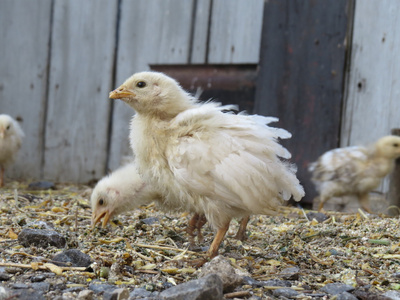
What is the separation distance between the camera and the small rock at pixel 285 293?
8.13 ft

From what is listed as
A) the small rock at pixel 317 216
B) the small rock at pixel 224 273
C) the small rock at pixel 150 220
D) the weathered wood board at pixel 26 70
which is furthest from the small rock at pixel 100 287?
the weathered wood board at pixel 26 70

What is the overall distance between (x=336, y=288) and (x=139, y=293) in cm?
89

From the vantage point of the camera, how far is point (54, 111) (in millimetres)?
6414

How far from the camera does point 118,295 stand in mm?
2260

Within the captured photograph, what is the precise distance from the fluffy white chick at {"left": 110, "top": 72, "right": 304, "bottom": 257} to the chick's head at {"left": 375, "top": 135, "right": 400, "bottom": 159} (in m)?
1.80

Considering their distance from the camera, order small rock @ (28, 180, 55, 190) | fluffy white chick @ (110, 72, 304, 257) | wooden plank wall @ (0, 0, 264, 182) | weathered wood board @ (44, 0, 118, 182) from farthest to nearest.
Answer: weathered wood board @ (44, 0, 118, 182), small rock @ (28, 180, 55, 190), wooden plank wall @ (0, 0, 264, 182), fluffy white chick @ (110, 72, 304, 257)

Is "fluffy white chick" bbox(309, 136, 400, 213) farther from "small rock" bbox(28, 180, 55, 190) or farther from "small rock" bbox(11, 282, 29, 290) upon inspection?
"small rock" bbox(11, 282, 29, 290)

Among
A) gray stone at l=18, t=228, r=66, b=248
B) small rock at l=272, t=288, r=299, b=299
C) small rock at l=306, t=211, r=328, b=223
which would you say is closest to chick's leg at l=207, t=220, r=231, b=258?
small rock at l=272, t=288, r=299, b=299

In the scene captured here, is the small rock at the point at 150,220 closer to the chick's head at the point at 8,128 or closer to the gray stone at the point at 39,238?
the gray stone at the point at 39,238

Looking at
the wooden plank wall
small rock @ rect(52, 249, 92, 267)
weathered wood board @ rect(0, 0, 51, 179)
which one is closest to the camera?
small rock @ rect(52, 249, 92, 267)

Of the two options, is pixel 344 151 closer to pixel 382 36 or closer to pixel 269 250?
pixel 382 36

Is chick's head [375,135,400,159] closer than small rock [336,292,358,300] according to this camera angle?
No

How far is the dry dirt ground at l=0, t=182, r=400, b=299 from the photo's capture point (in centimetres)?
261

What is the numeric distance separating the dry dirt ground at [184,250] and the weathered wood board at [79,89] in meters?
1.81
